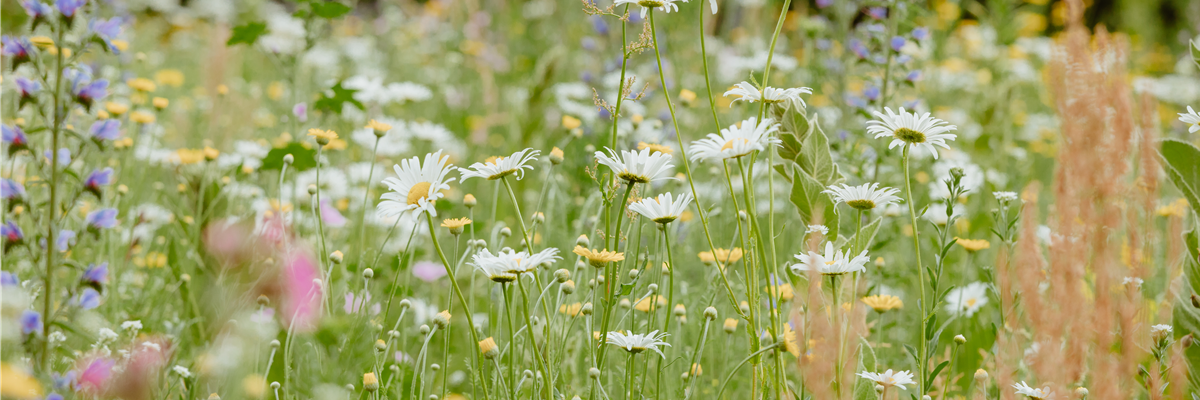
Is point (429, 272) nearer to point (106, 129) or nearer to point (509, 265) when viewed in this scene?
point (106, 129)

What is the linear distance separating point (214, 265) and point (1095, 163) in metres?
1.79

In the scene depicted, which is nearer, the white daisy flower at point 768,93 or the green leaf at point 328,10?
the white daisy flower at point 768,93

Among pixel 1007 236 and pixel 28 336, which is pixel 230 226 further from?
pixel 1007 236

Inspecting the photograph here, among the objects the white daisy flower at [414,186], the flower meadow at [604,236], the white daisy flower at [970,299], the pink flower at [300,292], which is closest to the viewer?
the flower meadow at [604,236]

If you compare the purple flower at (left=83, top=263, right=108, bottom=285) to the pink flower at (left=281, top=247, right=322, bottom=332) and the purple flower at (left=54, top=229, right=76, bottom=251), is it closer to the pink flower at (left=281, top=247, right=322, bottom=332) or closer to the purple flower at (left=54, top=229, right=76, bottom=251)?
the purple flower at (left=54, top=229, right=76, bottom=251)

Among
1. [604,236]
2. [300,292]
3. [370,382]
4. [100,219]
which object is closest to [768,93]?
[604,236]

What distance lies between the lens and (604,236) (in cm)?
114

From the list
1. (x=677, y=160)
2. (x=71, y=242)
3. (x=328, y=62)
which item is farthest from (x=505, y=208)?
(x=328, y=62)

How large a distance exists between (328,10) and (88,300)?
1.21 m

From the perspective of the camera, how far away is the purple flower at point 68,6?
3.67ft

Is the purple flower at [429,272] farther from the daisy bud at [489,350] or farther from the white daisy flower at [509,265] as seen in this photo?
→ the white daisy flower at [509,265]

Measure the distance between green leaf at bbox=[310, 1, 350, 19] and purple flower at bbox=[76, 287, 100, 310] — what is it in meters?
1.14

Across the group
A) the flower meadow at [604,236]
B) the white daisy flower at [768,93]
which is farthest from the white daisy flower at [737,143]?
the white daisy flower at [768,93]

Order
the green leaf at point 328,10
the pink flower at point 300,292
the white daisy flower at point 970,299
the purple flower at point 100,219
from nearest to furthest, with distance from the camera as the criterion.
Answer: the purple flower at point 100,219 < the pink flower at point 300,292 < the white daisy flower at point 970,299 < the green leaf at point 328,10
